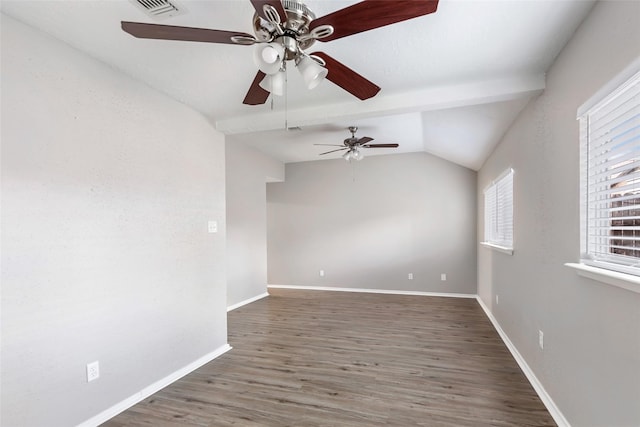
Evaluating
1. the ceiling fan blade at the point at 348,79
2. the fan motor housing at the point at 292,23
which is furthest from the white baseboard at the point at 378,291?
the fan motor housing at the point at 292,23

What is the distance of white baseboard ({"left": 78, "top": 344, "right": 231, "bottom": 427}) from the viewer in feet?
6.97

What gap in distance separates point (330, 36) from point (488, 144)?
3327mm

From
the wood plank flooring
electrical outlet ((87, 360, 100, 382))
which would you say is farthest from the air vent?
the wood plank flooring

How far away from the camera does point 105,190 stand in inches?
87.5

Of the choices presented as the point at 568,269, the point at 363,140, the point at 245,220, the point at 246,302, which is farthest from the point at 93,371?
the point at 363,140

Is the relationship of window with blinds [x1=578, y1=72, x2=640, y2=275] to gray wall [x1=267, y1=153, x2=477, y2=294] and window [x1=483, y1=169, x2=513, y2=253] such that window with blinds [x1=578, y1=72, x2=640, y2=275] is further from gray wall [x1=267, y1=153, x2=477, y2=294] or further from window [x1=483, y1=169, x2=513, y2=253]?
gray wall [x1=267, y1=153, x2=477, y2=294]

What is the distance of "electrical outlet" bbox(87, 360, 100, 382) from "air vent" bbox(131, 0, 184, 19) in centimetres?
219

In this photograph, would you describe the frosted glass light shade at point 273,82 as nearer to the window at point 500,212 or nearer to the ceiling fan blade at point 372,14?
the ceiling fan blade at point 372,14

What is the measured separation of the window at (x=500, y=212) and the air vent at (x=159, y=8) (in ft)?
10.4

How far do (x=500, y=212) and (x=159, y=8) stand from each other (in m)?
3.98

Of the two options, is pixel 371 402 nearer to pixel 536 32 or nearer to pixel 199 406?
pixel 199 406

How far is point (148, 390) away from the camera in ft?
8.14

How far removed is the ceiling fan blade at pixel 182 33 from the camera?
50.6 inches

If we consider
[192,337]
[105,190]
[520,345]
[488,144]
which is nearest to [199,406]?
[192,337]
